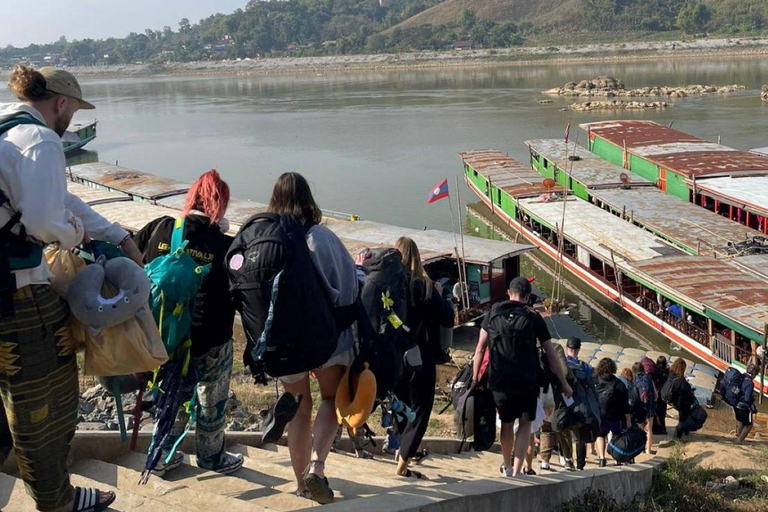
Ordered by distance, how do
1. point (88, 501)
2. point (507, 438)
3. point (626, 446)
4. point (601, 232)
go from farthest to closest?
point (601, 232) < point (626, 446) < point (507, 438) < point (88, 501)

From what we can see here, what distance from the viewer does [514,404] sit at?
5844 millimetres

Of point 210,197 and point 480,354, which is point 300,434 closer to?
point 210,197

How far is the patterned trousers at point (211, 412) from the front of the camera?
461 cm

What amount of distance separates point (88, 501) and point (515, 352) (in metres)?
2.91

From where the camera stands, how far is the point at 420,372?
5.54 meters

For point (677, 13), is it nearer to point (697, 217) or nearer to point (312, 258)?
point (697, 217)

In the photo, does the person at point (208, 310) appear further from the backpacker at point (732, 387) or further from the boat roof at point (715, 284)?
the boat roof at point (715, 284)

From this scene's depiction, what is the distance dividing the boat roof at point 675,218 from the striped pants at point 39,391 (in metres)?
16.6

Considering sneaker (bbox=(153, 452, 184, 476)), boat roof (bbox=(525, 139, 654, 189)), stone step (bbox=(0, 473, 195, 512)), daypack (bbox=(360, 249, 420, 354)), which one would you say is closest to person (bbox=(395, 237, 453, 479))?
daypack (bbox=(360, 249, 420, 354))

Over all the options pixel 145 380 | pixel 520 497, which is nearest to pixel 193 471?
pixel 145 380

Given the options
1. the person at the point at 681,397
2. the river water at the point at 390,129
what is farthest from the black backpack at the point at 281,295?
the river water at the point at 390,129

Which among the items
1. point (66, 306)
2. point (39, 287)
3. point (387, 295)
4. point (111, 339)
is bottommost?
point (387, 295)

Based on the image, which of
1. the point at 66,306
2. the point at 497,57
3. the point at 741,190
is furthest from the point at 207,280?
the point at 497,57

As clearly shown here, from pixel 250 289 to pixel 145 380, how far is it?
86cm
